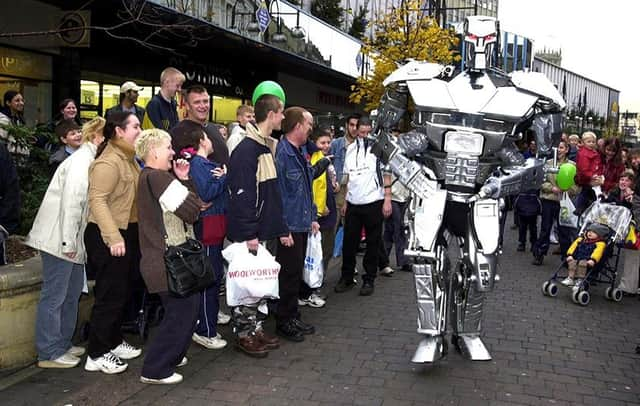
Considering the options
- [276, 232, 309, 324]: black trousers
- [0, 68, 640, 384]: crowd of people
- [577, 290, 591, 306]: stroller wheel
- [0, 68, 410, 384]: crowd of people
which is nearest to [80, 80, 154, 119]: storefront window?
[0, 68, 410, 384]: crowd of people

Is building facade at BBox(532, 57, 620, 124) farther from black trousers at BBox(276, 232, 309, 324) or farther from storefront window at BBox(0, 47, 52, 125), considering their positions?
black trousers at BBox(276, 232, 309, 324)

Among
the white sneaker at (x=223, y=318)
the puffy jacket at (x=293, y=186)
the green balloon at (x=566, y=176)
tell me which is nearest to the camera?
the puffy jacket at (x=293, y=186)

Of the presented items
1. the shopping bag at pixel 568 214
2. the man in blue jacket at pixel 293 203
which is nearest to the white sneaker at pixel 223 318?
the man in blue jacket at pixel 293 203

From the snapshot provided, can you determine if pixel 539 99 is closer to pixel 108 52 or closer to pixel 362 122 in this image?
pixel 362 122

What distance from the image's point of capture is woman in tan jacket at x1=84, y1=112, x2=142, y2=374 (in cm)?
452

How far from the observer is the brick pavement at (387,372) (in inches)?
172

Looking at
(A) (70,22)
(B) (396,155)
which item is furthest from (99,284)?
(A) (70,22)

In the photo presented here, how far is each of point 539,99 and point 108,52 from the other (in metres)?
10.3

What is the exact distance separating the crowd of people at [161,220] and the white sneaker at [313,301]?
70 cm

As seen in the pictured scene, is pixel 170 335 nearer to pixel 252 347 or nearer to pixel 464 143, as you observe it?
pixel 252 347

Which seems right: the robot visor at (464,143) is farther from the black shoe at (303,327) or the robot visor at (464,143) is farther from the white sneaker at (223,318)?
the white sneaker at (223,318)

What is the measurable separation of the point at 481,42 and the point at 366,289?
3260 millimetres

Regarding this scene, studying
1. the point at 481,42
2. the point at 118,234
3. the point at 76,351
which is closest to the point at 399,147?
the point at 481,42

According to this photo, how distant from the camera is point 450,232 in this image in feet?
17.2
